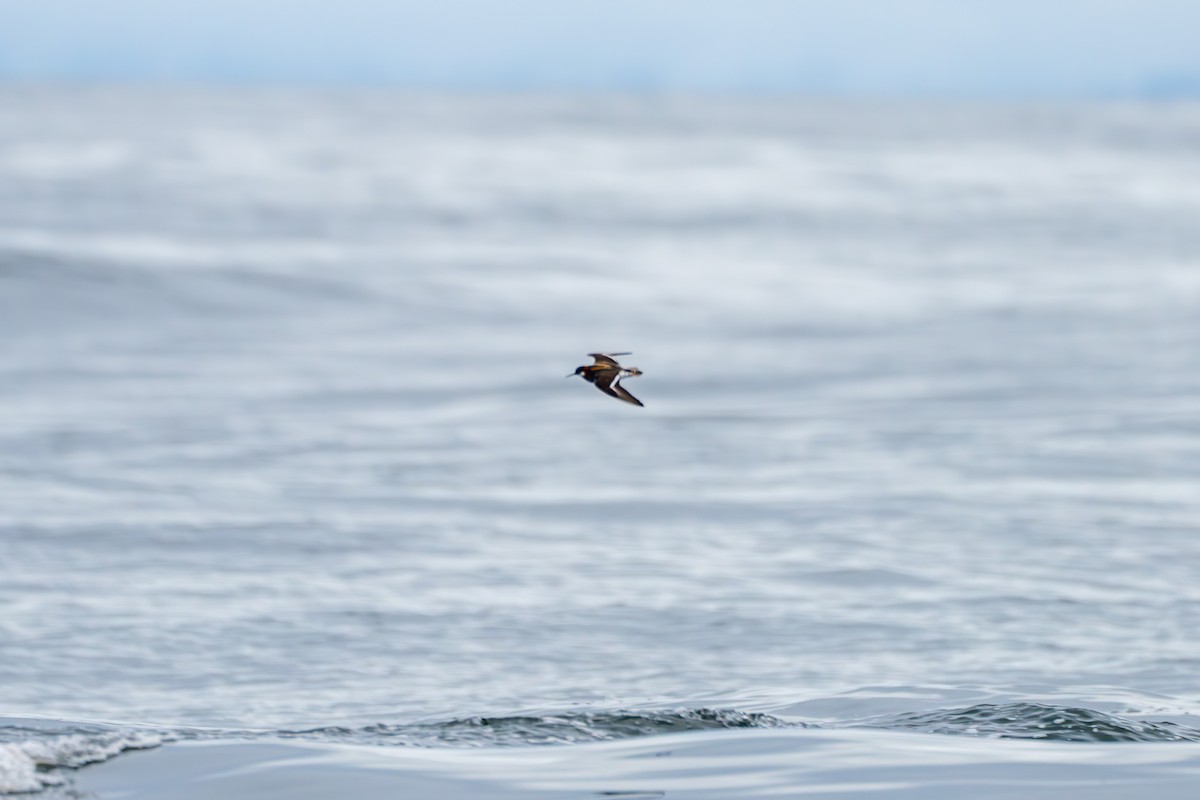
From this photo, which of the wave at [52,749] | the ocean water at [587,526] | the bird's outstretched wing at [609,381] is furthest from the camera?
the ocean water at [587,526]

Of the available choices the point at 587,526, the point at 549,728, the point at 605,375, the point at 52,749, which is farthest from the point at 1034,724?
the point at 587,526

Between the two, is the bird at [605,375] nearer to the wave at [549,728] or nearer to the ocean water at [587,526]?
the ocean water at [587,526]

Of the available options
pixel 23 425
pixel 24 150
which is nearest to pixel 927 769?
pixel 23 425

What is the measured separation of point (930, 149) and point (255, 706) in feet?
219

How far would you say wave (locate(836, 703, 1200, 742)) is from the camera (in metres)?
5.89

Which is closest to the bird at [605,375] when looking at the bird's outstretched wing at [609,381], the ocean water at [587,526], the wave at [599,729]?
the bird's outstretched wing at [609,381]

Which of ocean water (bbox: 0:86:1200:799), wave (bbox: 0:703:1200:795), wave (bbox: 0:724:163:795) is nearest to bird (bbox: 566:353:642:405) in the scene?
ocean water (bbox: 0:86:1200:799)

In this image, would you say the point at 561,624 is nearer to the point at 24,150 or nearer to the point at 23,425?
the point at 23,425

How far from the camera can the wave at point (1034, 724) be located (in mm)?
5887

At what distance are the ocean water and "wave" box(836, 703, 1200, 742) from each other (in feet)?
0.07

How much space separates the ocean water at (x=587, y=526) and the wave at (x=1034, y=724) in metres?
0.02

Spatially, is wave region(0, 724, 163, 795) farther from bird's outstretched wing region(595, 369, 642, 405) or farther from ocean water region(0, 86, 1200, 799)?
bird's outstretched wing region(595, 369, 642, 405)

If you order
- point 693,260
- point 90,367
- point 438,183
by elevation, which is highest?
point 438,183

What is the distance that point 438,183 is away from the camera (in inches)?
1757
